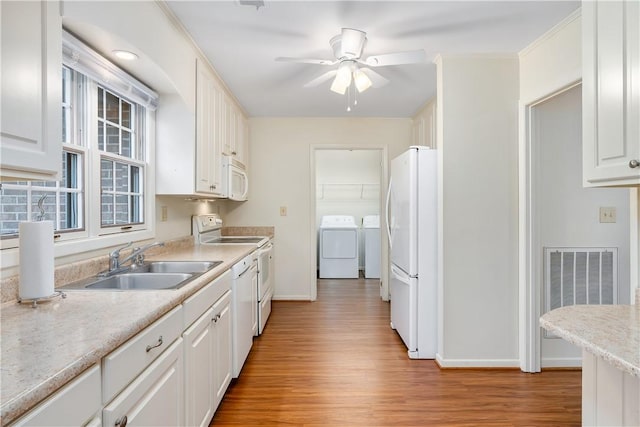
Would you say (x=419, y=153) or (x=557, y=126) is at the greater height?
(x=557, y=126)

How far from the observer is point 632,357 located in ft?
2.84

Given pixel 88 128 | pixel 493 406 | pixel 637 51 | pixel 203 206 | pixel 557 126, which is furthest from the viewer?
pixel 203 206

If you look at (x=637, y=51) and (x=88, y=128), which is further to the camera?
(x=88, y=128)

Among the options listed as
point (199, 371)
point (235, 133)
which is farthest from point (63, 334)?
point (235, 133)

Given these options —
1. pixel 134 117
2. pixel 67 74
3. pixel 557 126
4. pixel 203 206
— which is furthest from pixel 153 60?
pixel 557 126

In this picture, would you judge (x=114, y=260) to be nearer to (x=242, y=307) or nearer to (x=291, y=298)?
(x=242, y=307)

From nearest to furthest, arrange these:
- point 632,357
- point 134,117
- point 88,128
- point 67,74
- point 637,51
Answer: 1. point 632,357
2. point 637,51
3. point 67,74
4. point 88,128
5. point 134,117

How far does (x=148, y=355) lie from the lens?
113 cm

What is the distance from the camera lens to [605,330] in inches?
41.7

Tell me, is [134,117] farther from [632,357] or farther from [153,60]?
[632,357]

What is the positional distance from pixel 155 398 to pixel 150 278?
0.82m

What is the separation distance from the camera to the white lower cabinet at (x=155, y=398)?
3.17 ft

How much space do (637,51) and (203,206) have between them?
131 inches

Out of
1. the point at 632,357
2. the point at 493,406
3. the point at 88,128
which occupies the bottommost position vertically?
the point at 493,406
